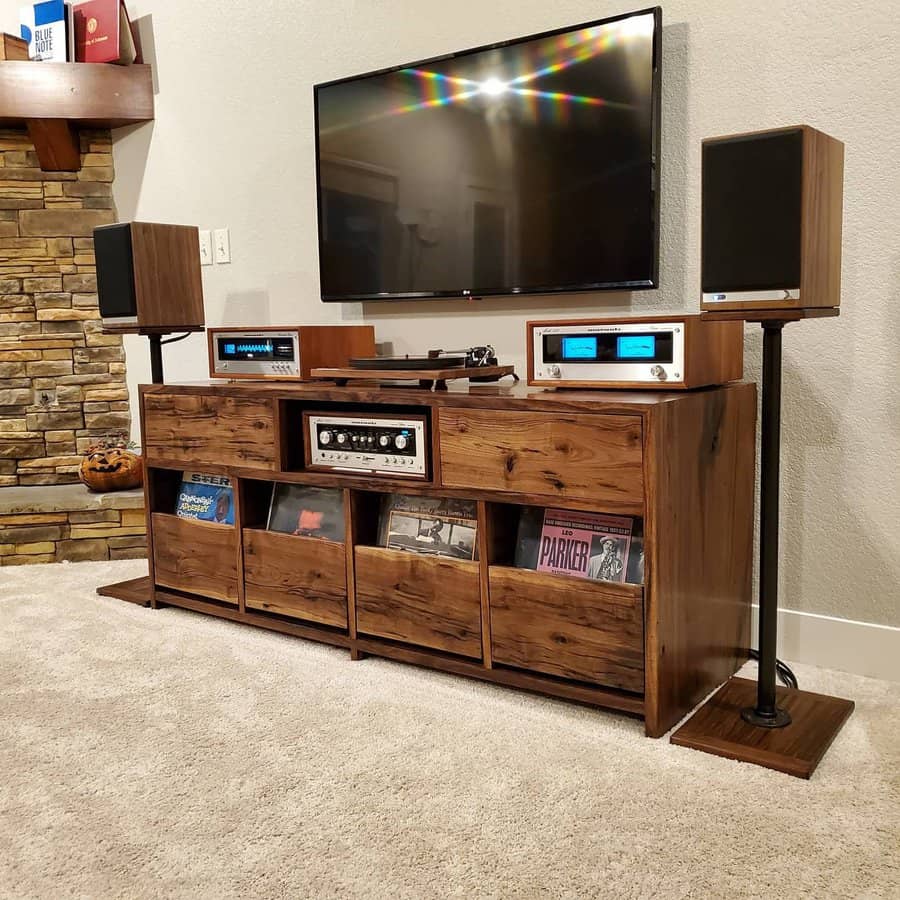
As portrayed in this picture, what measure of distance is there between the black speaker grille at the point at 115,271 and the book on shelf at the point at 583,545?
55.4 inches

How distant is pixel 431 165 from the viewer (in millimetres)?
2520

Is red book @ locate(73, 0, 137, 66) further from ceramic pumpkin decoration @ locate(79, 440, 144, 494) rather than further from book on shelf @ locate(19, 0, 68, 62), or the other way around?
ceramic pumpkin decoration @ locate(79, 440, 144, 494)

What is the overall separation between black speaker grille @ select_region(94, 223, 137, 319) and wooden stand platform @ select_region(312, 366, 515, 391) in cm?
72

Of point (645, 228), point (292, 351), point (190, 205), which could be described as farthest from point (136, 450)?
point (645, 228)

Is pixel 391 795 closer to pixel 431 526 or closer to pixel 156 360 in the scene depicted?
pixel 431 526


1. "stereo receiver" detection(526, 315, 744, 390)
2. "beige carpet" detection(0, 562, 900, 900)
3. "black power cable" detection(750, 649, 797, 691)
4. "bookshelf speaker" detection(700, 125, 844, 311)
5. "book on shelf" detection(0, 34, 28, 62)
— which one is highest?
"book on shelf" detection(0, 34, 28, 62)

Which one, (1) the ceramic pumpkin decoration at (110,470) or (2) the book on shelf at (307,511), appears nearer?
(2) the book on shelf at (307,511)

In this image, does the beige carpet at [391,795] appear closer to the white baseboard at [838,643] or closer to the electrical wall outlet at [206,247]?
the white baseboard at [838,643]

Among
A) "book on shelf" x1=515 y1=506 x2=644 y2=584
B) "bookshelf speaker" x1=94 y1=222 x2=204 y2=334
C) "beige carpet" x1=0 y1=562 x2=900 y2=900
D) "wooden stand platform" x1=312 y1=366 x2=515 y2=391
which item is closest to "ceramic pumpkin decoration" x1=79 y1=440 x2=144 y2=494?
"bookshelf speaker" x1=94 y1=222 x2=204 y2=334

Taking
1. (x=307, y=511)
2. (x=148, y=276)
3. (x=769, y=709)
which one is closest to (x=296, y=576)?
(x=307, y=511)

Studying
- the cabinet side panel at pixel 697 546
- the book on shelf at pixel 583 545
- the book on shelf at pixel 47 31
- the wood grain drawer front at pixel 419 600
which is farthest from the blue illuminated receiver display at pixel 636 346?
the book on shelf at pixel 47 31

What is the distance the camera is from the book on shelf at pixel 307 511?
7.87 ft

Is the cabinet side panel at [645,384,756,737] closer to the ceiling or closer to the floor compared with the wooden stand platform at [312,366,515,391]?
closer to the floor

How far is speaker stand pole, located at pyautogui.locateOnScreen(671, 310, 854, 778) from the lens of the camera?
1.71 m
